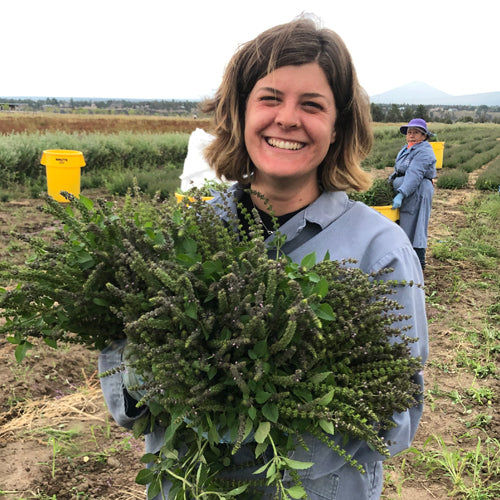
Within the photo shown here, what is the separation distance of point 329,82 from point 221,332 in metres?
0.85

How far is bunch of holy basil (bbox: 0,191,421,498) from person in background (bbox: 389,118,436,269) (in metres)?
4.42

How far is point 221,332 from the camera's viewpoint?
0.97 metres

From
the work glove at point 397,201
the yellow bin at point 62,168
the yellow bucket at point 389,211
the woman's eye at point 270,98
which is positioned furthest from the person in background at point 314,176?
the yellow bin at point 62,168

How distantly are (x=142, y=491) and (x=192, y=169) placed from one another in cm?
298

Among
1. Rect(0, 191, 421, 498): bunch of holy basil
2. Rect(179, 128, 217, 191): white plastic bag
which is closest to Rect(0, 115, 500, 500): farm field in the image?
Rect(0, 191, 421, 498): bunch of holy basil

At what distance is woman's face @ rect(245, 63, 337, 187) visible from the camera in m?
1.41

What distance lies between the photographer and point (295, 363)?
0.99m

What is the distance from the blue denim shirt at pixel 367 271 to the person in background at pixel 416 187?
3.99m

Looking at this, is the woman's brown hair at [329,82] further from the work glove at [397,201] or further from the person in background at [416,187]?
the person in background at [416,187]

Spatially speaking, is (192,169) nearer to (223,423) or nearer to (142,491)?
(142,491)

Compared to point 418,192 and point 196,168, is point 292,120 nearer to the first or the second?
point 196,168

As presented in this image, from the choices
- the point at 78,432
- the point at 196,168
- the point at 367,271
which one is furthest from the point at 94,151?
the point at 367,271

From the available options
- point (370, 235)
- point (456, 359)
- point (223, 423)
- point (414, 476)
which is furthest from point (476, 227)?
point (223, 423)

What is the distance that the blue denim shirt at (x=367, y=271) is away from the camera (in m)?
1.15
